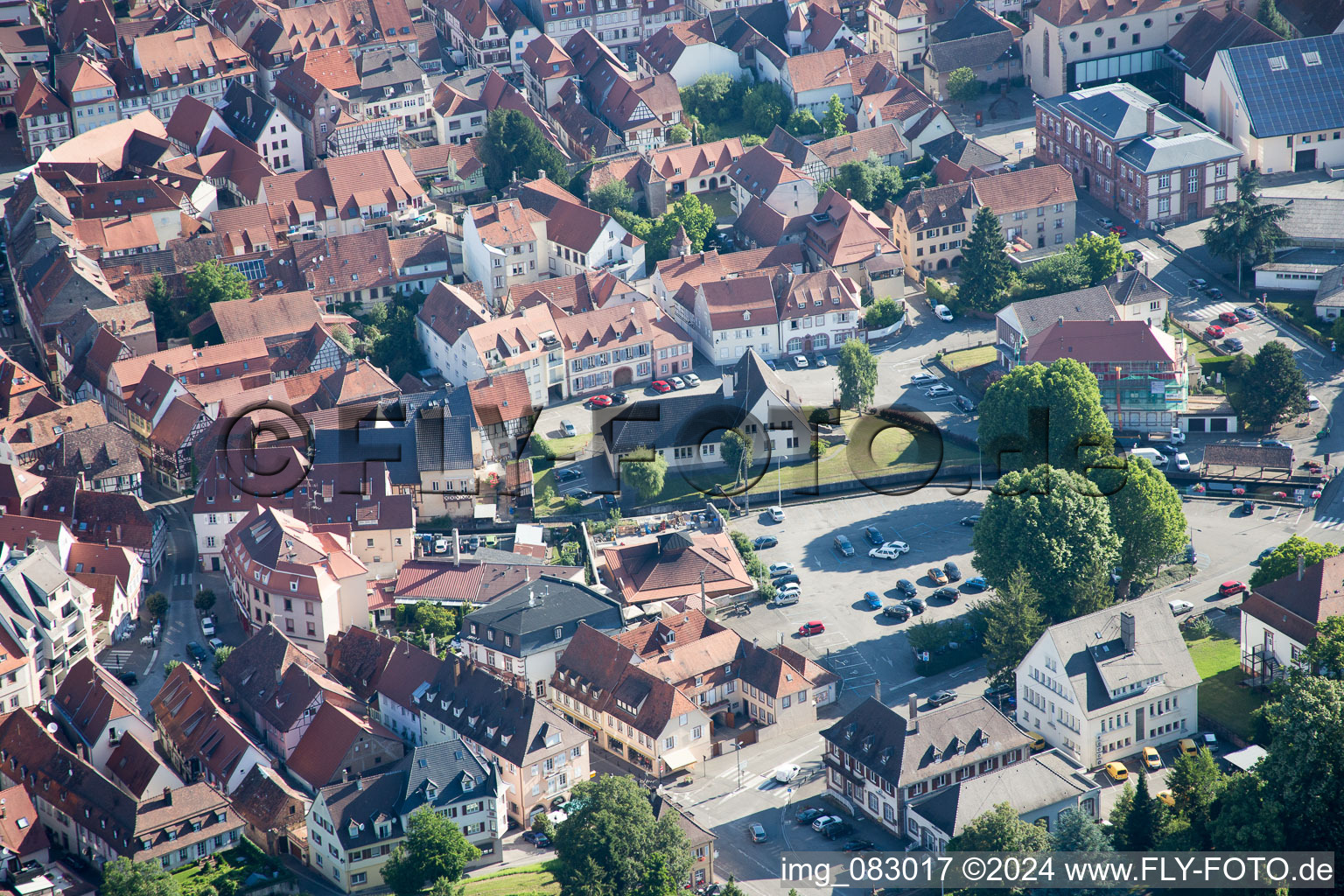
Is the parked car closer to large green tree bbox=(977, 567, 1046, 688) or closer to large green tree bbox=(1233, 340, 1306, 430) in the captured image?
large green tree bbox=(977, 567, 1046, 688)

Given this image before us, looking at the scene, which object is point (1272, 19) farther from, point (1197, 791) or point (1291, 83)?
point (1197, 791)

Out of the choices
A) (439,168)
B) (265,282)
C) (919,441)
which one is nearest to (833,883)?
(919,441)

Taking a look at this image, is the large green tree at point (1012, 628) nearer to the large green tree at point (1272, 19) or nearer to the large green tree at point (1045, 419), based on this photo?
the large green tree at point (1045, 419)

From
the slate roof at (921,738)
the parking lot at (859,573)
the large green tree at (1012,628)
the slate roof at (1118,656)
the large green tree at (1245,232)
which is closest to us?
the slate roof at (921,738)

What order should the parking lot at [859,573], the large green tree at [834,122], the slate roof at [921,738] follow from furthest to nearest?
the large green tree at [834,122], the parking lot at [859,573], the slate roof at [921,738]

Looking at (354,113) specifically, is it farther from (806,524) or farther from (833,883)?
(833,883)

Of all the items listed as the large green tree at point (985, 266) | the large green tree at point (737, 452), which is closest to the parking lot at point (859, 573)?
the large green tree at point (737, 452)

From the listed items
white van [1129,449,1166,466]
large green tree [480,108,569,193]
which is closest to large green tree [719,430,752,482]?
white van [1129,449,1166,466]

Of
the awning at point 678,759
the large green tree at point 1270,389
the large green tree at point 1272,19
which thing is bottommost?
the awning at point 678,759
